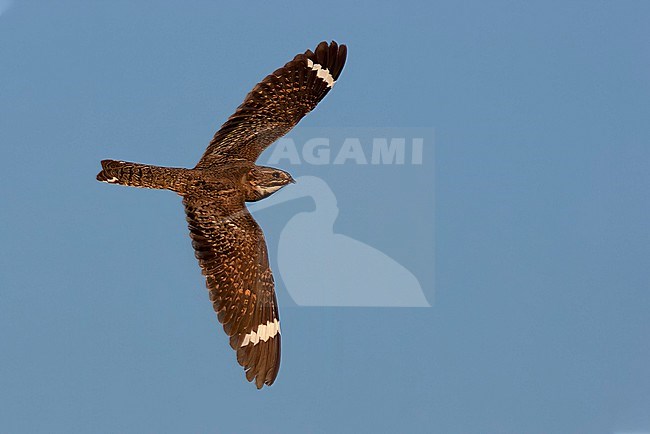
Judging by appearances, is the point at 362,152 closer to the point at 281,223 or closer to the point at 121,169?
the point at 281,223

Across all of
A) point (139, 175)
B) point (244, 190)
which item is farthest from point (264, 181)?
point (139, 175)

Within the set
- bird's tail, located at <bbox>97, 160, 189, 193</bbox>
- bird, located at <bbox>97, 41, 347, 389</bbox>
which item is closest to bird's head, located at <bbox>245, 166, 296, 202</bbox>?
bird, located at <bbox>97, 41, 347, 389</bbox>

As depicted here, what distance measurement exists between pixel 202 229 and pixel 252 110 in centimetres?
28

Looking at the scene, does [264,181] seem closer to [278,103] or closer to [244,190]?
[244,190]

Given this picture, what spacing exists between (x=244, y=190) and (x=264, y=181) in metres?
0.05

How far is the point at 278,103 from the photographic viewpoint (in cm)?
216

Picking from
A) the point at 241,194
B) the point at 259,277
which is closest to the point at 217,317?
the point at 259,277

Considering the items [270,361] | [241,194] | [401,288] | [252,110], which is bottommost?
[270,361]

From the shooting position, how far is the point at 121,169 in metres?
1.92

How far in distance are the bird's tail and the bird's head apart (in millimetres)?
120

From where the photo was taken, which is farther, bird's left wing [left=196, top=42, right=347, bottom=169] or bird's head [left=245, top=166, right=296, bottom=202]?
bird's left wing [left=196, top=42, right=347, bottom=169]

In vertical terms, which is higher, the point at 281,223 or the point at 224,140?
the point at 224,140

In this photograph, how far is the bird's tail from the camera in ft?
6.29

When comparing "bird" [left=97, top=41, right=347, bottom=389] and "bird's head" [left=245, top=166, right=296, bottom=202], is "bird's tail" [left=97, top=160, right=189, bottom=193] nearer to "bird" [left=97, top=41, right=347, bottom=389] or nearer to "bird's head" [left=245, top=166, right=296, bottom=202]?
"bird" [left=97, top=41, right=347, bottom=389]
